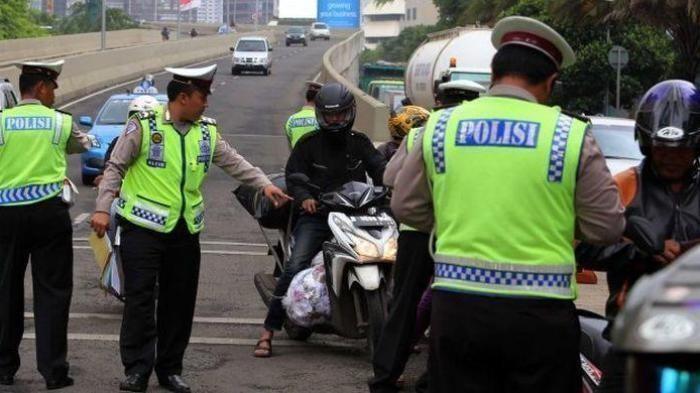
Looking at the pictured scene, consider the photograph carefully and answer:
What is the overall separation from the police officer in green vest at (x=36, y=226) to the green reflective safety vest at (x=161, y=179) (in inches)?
17.4

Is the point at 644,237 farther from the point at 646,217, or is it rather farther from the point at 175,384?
the point at 175,384

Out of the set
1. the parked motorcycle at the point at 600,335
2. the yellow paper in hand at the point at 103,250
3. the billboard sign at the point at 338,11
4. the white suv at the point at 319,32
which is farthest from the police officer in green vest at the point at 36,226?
the white suv at the point at 319,32

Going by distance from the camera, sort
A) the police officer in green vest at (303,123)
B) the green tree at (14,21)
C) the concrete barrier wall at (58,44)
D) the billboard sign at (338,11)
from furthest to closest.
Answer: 1. the billboard sign at (338,11)
2. the green tree at (14,21)
3. the concrete barrier wall at (58,44)
4. the police officer in green vest at (303,123)

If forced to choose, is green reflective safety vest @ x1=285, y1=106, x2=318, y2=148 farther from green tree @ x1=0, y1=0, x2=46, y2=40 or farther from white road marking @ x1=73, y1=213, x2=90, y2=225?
green tree @ x1=0, y1=0, x2=46, y2=40

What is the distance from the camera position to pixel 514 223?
14.3ft

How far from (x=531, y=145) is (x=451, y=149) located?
26cm

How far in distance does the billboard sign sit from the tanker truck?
6764cm

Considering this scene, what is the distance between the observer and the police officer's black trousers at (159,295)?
25.7 ft

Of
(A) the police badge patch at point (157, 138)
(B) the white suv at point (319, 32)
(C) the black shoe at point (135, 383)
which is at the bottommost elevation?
(B) the white suv at point (319, 32)

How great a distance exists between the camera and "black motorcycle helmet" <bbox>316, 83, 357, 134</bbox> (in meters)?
8.99

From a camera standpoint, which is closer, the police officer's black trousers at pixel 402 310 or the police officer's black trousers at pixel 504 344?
the police officer's black trousers at pixel 504 344

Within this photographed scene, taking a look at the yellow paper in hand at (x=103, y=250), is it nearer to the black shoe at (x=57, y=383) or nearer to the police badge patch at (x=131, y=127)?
the black shoe at (x=57, y=383)

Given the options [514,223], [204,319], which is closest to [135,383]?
[204,319]

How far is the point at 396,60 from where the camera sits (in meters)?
124
